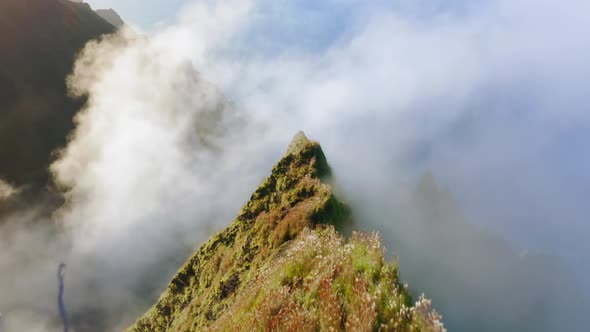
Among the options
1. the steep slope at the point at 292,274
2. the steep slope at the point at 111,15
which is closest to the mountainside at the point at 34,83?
the steep slope at the point at 292,274

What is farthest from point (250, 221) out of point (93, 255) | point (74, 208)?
point (74, 208)

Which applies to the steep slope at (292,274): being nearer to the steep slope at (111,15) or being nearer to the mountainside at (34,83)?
the mountainside at (34,83)

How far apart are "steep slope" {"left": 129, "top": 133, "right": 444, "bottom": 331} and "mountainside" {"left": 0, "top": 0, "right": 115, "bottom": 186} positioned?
59.4 metres

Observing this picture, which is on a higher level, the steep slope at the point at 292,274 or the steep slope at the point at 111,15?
the steep slope at the point at 111,15

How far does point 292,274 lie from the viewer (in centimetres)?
654

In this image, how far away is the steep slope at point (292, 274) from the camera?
15.3 ft

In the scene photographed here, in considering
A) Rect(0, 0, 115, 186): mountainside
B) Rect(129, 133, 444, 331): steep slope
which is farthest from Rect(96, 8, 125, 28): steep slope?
Rect(129, 133, 444, 331): steep slope

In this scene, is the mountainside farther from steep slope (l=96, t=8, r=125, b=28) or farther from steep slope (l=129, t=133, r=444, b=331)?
steep slope (l=96, t=8, r=125, b=28)

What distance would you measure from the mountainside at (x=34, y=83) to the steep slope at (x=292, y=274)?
5937cm

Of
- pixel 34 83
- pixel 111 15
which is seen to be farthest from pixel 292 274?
pixel 111 15

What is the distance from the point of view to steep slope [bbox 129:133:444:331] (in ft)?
15.3

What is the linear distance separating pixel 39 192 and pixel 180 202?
95.8 feet

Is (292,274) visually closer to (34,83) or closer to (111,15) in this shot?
(34,83)

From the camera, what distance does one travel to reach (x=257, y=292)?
698 centimetres
